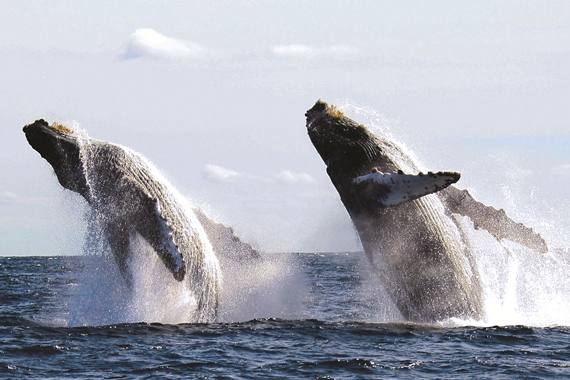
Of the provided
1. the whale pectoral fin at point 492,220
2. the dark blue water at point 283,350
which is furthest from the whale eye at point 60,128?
the whale pectoral fin at point 492,220

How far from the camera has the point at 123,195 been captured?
16562 millimetres

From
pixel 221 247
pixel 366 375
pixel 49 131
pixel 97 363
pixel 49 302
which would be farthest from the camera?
pixel 49 302

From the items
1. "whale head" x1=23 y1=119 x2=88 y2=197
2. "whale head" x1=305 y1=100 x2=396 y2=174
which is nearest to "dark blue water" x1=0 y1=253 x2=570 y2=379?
"whale head" x1=305 y1=100 x2=396 y2=174

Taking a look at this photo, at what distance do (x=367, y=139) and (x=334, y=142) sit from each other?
65 cm

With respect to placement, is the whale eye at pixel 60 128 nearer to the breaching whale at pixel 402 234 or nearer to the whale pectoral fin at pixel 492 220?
the breaching whale at pixel 402 234

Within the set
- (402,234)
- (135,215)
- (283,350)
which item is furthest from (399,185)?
(135,215)

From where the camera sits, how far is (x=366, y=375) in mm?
11844

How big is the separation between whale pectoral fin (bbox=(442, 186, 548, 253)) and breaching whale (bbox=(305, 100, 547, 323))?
0.43 meters

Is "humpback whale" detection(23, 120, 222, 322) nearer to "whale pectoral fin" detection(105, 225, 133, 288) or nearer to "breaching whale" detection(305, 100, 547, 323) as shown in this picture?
"whale pectoral fin" detection(105, 225, 133, 288)

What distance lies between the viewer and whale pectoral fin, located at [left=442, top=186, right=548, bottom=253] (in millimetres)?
16516

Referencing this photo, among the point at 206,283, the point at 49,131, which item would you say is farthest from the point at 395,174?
the point at 49,131

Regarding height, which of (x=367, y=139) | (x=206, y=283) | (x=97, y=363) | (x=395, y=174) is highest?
(x=367, y=139)

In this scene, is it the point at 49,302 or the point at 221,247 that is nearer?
the point at 221,247

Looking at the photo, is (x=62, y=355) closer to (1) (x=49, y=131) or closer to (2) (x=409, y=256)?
(1) (x=49, y=131)
